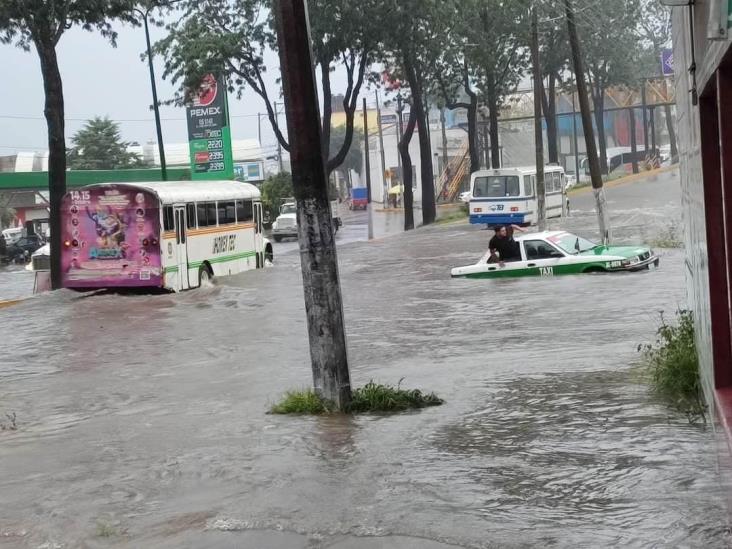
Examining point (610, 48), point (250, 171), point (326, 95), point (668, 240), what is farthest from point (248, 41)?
point (250, 171)

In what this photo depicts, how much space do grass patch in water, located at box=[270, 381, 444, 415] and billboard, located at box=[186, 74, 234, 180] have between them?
138 feet

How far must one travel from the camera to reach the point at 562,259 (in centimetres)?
2456

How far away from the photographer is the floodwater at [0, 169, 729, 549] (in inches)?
275

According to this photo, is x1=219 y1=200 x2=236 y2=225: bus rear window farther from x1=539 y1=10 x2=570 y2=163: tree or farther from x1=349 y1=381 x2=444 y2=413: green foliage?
x1=539 y1=10 x2=570 y2=163: tree

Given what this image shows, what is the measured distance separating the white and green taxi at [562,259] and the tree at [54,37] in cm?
1203

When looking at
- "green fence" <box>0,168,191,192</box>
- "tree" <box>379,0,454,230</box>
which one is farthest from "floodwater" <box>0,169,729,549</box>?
"green fence" <box>0,168,191,192</box>

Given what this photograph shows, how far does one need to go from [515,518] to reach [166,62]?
3965 cm

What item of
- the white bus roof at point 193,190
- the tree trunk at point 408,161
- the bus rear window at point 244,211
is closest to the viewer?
the white bus roof at point 193,190

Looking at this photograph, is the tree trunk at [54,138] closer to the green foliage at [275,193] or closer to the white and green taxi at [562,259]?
the white and green taxi at [562,259]

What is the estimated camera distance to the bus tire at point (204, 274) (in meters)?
27.9

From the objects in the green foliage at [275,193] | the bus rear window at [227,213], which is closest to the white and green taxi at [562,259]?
the bus rear window at [227,213]

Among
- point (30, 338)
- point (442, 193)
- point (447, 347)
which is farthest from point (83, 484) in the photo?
point (442, 193)

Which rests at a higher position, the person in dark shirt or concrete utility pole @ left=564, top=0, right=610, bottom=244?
concrete utility pole @ left=564, top=0, right=610, bottom=244

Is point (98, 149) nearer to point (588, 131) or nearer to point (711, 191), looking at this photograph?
point (588, 131)
